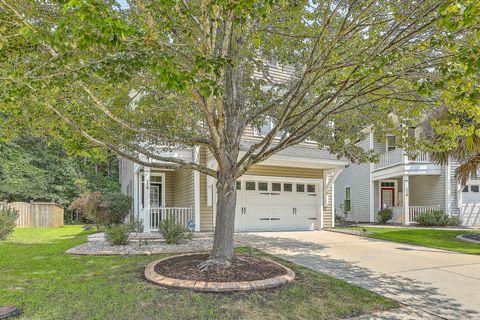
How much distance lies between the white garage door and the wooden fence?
38.1 feet

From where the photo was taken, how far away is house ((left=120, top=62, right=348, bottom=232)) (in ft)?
42.1

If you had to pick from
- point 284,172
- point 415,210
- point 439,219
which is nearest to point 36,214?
point 284,172

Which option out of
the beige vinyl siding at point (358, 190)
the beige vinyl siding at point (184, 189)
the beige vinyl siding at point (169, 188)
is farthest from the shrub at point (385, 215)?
the beige vinyl siding at point (169, 188)

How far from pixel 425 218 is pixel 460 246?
796cm

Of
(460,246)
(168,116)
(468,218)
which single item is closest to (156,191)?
(168,116)

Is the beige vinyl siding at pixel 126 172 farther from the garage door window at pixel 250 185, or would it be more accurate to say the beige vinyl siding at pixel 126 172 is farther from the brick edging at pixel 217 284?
the brick edging at pixel 217 284

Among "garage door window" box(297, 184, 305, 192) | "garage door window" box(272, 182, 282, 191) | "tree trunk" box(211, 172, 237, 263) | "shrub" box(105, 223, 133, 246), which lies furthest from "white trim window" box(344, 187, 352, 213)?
"tree trunk" box(211, 172, 237, 263)

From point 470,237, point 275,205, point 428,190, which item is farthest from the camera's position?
point 428,190

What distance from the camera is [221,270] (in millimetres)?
5922

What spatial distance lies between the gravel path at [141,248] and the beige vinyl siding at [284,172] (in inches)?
163

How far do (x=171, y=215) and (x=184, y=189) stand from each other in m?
1.95

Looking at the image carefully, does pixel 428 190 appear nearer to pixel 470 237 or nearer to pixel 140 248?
pixel 470 237

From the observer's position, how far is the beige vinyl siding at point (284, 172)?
44.9 feet

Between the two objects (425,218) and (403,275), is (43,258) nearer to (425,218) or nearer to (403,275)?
(403,275)
